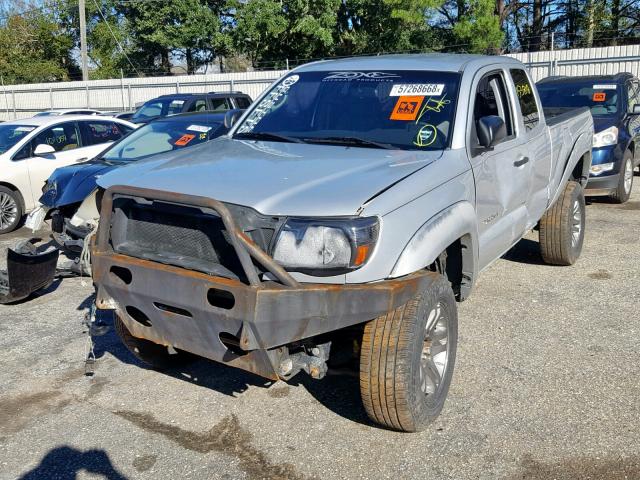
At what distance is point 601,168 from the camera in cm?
923

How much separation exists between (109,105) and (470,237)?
27496mm

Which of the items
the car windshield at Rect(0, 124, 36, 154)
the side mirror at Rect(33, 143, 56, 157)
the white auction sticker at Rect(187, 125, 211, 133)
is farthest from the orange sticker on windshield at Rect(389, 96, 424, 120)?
the car windshield at Rect(0, 124, 36, 154)

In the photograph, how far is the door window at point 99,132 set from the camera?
400 inches

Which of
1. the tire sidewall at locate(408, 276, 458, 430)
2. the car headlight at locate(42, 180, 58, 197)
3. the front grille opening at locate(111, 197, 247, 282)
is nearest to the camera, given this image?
the front grille opening at locate(111, 197, 247, 282)

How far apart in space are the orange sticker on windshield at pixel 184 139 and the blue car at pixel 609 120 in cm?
474

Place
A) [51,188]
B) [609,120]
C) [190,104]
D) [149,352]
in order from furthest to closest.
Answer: [190,104] < [609,120] < [51,188] < [149,352]

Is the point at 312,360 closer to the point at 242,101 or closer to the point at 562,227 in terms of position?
the point at 562,227

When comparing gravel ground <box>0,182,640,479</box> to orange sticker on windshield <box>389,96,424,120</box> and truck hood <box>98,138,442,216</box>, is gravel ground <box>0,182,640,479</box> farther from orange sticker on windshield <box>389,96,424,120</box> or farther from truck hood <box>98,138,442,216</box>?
orange sticker on windshield <box>389,96,424,120</box>

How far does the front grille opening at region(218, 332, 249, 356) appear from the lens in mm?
3248

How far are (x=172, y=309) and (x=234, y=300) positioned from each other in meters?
0.41

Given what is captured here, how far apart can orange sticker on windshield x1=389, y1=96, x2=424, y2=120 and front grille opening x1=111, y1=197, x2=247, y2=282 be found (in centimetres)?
167

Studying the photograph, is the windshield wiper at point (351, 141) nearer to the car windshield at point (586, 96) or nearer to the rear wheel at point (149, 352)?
the rear wheel at point (149, 352)

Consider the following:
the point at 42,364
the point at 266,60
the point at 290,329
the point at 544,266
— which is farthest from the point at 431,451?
the point at 266,60

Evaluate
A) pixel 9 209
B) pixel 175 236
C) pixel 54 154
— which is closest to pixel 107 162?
pixel 54 154
